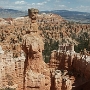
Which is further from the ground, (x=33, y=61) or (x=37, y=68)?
(x=33, y=61)

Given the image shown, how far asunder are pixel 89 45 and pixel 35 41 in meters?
48.6

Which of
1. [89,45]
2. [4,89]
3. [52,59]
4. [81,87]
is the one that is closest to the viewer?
[4,89]

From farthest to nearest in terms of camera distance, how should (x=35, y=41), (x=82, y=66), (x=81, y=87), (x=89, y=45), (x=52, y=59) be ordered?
(x=89, y=45), (x=52, y=59), (x=82, y=66), (x=81, y=87), (x=35, y=41)

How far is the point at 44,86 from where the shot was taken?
1762 cm

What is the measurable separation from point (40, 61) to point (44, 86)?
1.66 m

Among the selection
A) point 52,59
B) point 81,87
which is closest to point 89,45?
point 52,59

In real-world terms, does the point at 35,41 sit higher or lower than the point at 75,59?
higher

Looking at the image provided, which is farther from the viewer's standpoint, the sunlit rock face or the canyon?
the canyon

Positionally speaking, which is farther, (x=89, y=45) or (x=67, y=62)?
(x=89, y=45)

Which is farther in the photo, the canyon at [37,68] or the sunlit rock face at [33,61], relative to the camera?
the canyon at [37,68]

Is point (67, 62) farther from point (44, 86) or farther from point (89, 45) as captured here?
point (89, 45)

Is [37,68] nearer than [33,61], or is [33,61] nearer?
[37,68]

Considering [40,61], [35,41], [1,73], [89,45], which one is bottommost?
[89,45]

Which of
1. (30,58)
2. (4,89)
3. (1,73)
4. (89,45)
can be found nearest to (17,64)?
(1,73)
